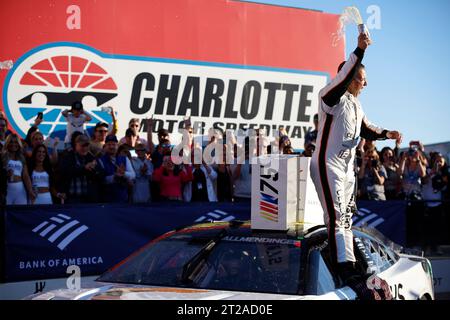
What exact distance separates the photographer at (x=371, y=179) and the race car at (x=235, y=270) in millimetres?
4567

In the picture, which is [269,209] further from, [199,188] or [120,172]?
[199,188]

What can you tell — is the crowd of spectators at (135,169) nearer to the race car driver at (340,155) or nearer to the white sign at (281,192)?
the white sign at (281,192)

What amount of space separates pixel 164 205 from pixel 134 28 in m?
3.80

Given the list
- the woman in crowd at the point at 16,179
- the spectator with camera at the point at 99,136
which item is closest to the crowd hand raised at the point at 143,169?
the spectator with camera at the point at 99,136

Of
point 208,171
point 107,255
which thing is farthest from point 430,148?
point 107,255

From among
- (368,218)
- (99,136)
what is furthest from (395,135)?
(99,136)

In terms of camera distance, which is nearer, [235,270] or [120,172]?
[235,270]

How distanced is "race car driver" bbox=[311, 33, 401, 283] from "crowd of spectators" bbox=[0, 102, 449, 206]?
3.63 metres

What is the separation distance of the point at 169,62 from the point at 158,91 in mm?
528

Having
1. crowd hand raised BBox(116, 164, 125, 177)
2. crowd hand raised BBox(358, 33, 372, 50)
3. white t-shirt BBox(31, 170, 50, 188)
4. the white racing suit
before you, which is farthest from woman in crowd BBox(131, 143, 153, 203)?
crowd hand raised BBox(358, 33, 372, 50)

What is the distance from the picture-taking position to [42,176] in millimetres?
7641

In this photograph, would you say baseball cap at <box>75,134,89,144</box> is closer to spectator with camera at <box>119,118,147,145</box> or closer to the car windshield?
spectator with camera at <box>119,118,147,145</box>

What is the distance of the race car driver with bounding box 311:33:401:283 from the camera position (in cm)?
464
